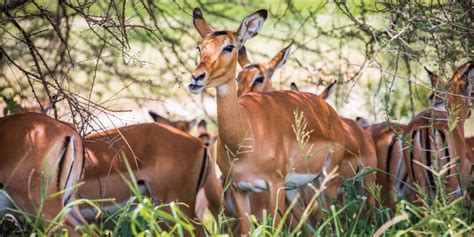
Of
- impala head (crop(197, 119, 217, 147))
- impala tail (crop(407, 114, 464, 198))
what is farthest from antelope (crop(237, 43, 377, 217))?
impala head (crop(197, 119, 217, 147))

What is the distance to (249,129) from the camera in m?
5.65

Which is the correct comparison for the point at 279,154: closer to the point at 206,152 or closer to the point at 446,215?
the point at 206,152

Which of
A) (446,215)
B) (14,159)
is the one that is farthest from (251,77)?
(446,215)

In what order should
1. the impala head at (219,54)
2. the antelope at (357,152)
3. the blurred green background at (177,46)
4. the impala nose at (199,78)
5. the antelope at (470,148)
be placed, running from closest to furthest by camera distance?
the blurred green background at (177,46) < the impala nose at (199,78) < the impala head at (219,54) < the antelope at (470,148) < the antelope at (357,152)

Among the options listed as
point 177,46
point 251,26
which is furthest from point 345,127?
point 177,46

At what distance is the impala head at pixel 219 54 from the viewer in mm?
5297

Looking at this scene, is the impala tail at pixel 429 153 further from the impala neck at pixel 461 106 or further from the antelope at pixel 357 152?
the antelope at pixel 357 152

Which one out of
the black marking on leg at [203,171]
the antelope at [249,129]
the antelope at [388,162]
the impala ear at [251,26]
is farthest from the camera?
the antelope at [388,162]

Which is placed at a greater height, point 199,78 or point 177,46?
point 177,46

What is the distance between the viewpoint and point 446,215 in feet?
13.1

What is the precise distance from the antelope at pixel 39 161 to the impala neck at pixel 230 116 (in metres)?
0.83

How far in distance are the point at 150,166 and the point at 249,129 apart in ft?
2.92

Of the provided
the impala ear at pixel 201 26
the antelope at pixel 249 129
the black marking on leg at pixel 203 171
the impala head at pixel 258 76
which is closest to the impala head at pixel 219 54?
the antelope at pixel 249 129

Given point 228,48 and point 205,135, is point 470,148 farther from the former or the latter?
point 228,48
